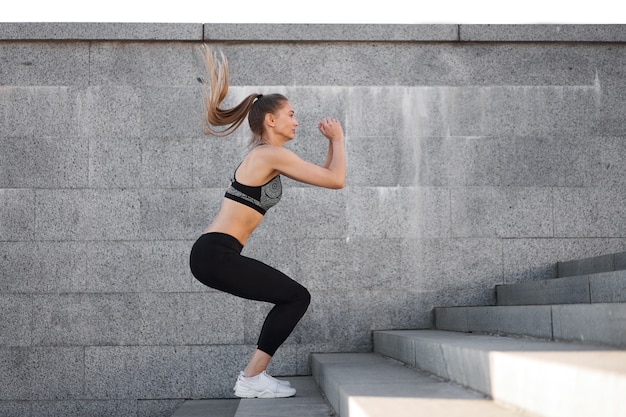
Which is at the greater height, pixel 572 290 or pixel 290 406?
pixel 572 290

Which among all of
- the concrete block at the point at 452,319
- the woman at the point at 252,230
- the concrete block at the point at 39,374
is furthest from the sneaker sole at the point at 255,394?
the concrete block at the point at 39,374

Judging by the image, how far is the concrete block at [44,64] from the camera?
6391mm

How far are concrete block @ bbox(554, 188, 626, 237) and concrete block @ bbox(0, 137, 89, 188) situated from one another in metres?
4.25

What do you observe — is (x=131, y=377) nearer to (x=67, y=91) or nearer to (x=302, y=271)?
(x=302, y=271)

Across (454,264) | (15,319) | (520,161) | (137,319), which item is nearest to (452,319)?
(454,264)

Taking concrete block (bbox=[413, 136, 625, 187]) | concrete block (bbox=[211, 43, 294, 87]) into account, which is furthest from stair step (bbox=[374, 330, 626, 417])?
concrete block (bbox=[211, 43, 294, 87])

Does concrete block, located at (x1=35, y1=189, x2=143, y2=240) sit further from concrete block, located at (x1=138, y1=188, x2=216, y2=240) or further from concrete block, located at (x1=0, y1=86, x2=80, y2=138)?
concrete block, located at (x1=0, y1=86, x2=80, y2=138)

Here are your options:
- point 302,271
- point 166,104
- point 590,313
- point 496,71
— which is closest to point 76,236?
point 166,104

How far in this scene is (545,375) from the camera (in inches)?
87.9

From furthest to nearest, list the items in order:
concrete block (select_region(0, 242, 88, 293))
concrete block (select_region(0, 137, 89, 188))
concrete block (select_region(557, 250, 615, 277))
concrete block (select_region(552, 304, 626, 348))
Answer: concrete block (select_region(0, 137, 89, 188)), concrete block (select_region(0, 242, 88, 293)), concrete block (select_region(557, 250, 615, 277)), concrete block (select_region(552, 304, 626, 348))

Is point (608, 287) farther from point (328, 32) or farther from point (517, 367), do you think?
point (328, 32)

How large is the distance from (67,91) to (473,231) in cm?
386

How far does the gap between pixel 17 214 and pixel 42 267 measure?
520 millimetres

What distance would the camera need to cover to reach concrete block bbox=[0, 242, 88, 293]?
6.16 metres
